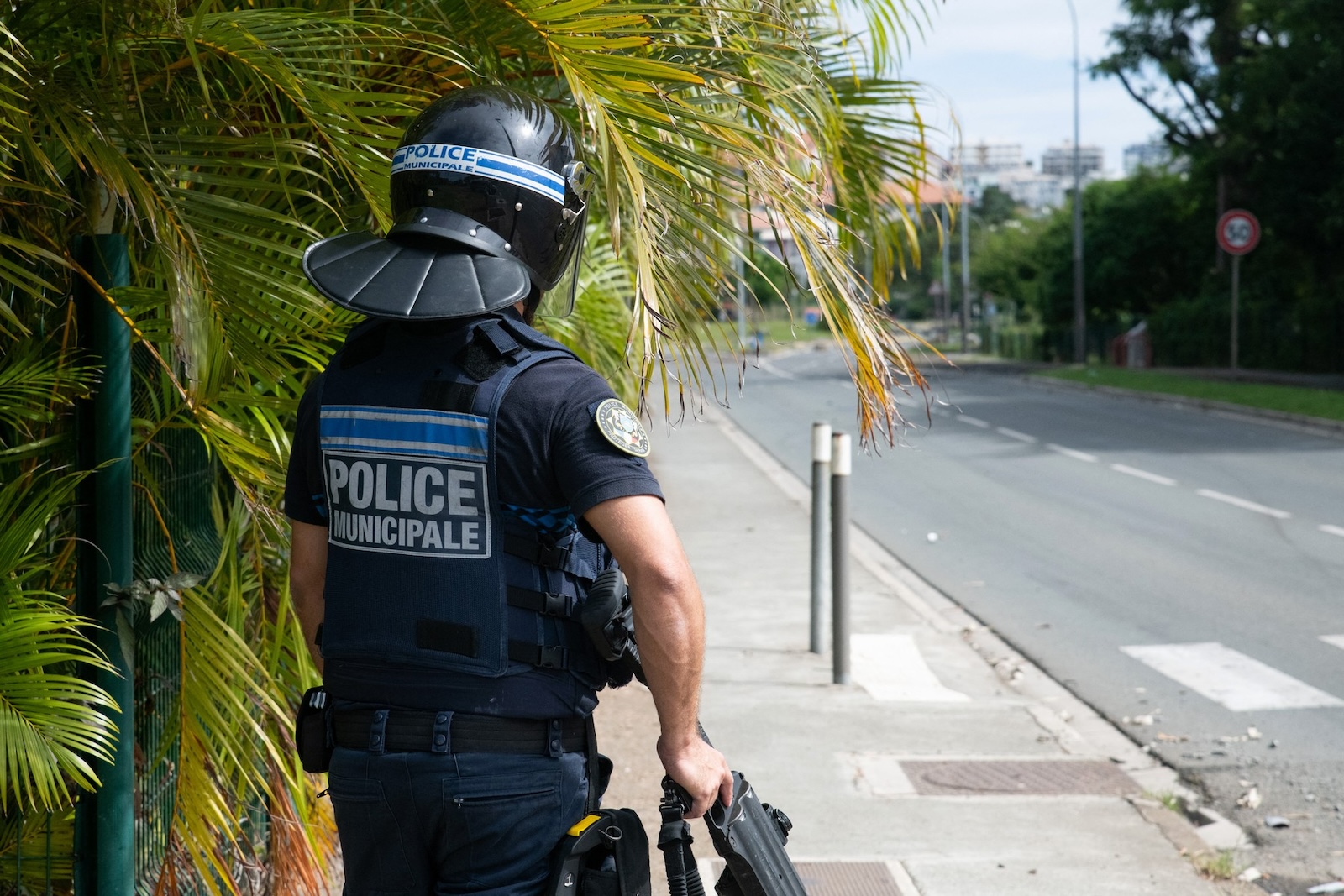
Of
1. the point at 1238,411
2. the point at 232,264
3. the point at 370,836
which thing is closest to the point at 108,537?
the point at 232,264

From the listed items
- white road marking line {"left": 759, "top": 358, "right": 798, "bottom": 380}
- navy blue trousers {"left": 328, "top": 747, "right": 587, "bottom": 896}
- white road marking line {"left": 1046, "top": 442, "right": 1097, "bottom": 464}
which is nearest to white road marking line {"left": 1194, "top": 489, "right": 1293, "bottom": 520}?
white road marking line {"left": 1046, "top": 442, "right": 1097, "bottom": 464}

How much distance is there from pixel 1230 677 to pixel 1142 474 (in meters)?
7.92

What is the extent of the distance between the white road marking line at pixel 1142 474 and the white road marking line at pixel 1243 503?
683mm

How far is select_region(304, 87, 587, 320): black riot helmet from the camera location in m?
2.11

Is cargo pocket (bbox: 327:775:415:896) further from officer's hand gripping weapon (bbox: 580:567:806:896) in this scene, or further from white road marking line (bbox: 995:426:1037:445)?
white road marking line (bbox: 995:426:1037:445)

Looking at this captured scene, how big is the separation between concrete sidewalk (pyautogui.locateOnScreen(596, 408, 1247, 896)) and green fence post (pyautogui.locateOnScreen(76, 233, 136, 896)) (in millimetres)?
1878

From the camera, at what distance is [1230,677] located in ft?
21.5

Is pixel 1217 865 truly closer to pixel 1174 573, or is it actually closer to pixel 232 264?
pixel 232 264

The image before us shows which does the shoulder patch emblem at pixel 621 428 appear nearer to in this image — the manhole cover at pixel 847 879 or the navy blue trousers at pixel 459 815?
the navy blue trousers at pixel 459 815

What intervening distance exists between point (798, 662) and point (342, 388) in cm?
501

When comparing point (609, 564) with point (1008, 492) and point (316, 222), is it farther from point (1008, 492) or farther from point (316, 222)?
point (1008, 492)

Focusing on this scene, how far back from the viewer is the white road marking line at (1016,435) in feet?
59.8

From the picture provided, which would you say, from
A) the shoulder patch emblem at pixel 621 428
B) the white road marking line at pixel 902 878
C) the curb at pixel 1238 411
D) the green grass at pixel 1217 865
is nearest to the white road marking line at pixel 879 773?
the white road marking line at pixel 902 878

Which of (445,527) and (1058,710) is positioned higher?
(445,527)
